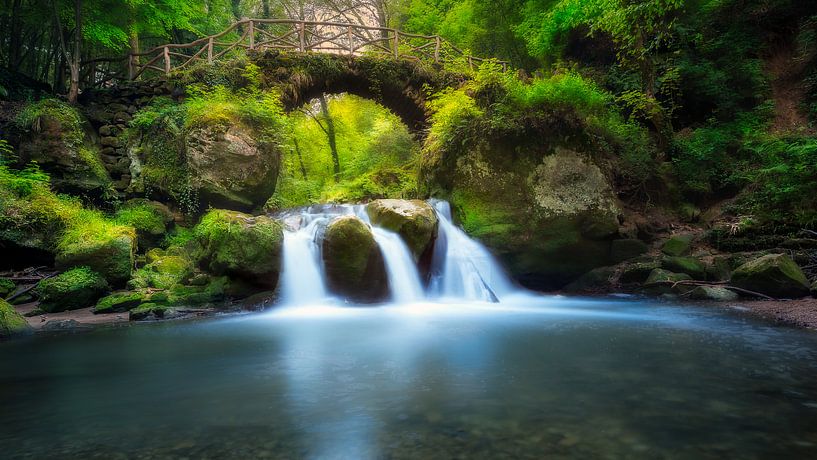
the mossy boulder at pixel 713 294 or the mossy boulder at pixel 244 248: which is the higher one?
the mossy boulder at pixel 244 248

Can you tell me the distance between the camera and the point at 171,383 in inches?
145

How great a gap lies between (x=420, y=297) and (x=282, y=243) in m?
2.98

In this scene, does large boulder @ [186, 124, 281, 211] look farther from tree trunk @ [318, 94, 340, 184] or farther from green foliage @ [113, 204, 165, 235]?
tree trunk @ [318, 94, 340, 184]

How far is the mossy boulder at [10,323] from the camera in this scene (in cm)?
560

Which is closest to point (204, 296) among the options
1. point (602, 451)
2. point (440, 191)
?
point (440, 191)

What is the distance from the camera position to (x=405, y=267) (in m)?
8.96

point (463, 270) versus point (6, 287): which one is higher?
point (463, 270)

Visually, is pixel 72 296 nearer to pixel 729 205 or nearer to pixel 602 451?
pixel 602 451

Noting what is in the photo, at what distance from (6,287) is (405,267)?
7116 mm

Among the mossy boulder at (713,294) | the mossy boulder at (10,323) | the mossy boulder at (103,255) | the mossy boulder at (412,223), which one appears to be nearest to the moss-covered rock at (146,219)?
the mossy boulder at (103,255)

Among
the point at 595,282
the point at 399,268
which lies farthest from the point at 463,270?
the point at 595,282

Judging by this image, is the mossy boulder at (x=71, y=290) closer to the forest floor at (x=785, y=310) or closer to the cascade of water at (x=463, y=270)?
the cascade of water at (x=463, y=270)

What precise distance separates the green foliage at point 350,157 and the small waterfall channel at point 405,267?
313cm

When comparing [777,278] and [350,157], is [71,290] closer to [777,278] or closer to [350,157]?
[777,278]
